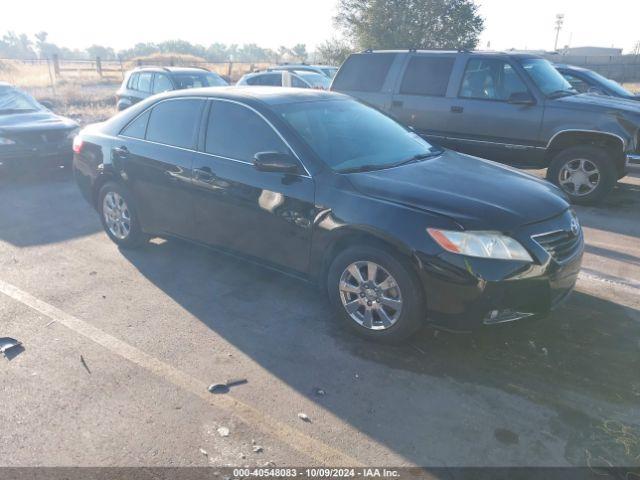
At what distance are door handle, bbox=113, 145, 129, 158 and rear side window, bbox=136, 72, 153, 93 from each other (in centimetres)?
755

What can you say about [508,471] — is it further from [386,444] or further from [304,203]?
[304,203]

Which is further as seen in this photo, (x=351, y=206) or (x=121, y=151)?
(x=121, y=151)

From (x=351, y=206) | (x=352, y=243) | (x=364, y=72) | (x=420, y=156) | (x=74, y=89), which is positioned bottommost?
(x=352, y=243)

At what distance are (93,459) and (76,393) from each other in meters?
0.66

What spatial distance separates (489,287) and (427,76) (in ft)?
17.9

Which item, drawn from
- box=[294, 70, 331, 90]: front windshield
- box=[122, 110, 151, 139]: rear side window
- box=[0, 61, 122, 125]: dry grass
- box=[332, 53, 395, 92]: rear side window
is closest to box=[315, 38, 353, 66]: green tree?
box=[0, 61, 122, 125]: dry grass

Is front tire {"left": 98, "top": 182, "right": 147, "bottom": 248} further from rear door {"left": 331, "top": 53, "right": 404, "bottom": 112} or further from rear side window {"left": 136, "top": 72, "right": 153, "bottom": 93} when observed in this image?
rear side window {"left": 136, "top": 72, "right": 153, "bottom": 93}

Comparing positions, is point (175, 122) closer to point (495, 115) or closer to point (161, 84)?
point (495, 115)

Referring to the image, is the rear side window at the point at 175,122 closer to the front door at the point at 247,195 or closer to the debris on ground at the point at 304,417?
the front door at the point at 247,195

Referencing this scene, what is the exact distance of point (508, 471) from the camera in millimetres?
2631

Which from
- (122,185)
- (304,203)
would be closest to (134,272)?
(122,185)

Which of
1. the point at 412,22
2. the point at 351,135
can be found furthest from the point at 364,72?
the point at 412,22

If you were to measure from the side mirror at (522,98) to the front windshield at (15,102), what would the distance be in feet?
27.2

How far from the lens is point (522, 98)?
7137mm
